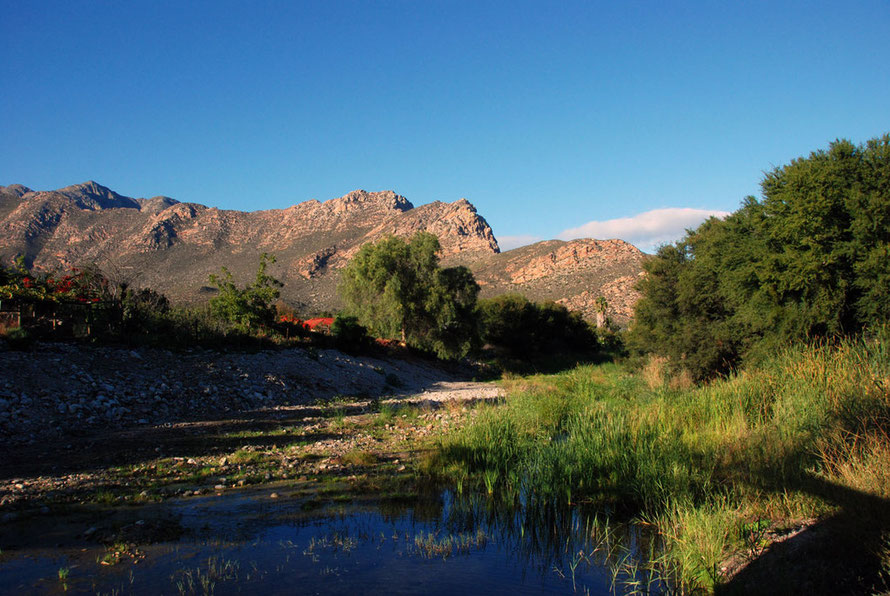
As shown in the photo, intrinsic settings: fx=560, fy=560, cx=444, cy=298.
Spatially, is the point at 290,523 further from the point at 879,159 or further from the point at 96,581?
the point at 879,159

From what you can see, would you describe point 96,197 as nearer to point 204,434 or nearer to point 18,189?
point 18,189

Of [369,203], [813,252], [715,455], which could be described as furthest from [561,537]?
[369,203]

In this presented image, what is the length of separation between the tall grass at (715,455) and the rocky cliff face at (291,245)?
49.2 m

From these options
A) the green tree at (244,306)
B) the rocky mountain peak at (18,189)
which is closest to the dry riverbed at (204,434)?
the green tree at (244,306)

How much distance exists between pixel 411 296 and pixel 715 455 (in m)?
28.3

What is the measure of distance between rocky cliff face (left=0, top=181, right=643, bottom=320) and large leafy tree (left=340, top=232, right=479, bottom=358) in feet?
73.5

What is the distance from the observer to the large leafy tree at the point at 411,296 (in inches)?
1375

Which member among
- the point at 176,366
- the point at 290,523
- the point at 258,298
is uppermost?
the point at 258,298

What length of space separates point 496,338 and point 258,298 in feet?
72.2

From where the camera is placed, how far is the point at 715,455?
7922mm

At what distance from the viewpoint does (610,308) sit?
62.3 metres

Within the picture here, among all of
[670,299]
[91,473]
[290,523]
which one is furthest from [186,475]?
[670,299]

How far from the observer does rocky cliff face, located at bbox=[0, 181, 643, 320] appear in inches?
2667

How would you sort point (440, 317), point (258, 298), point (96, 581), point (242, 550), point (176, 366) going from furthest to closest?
1. point (440, 317)
2. point (258, 298)
3. point (176, 366)
4. point (242, 550)
5. point (96, 581)
